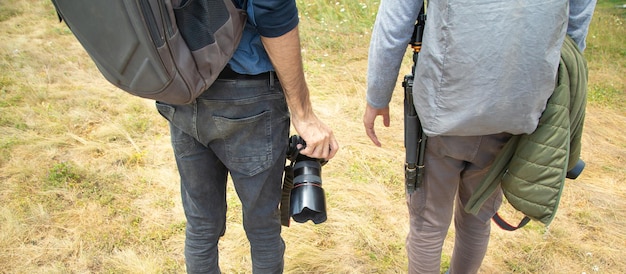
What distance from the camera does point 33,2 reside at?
6.76 m

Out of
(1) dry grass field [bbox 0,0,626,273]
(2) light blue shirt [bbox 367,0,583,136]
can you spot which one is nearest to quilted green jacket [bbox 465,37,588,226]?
(2) light blue shirt [bbox 367,0,583,136]

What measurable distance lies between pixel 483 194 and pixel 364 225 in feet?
3.96

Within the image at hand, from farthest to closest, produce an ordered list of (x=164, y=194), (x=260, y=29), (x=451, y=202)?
(x=164, y=194)
(x=451, y=202)
(x=260, y=29)

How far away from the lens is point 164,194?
300 cm

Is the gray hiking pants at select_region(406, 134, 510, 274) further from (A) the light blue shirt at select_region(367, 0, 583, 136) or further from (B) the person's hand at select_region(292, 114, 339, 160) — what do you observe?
(B) the person's hand at select_region(292, 114, 339, 160)

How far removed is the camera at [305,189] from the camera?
5.09 feet

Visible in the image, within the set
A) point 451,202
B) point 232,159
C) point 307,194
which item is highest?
point 232,159

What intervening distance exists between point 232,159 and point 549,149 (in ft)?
3.23

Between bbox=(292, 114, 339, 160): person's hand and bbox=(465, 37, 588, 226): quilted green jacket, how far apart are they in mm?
557

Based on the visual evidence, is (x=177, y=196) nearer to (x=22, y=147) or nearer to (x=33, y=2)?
(x=22, y=147)

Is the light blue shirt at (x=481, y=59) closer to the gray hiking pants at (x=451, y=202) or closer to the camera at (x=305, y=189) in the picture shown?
the gray hiking pants at (x=451, y=202)

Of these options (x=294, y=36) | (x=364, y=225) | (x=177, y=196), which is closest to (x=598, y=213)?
(x=364, y=225)

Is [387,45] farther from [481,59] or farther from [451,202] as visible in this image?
[451,202]

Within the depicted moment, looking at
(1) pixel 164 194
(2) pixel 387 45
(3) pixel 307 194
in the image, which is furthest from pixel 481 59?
(1) pixel 164 194
